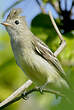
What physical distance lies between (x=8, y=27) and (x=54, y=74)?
88 cm

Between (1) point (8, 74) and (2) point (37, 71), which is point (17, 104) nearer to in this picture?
(1) point (8, 74)

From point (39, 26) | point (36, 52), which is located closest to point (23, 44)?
point (36, 52)

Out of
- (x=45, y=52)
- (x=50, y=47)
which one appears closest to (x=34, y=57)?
(x=45, y=52)

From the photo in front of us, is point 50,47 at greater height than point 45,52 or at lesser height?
greater

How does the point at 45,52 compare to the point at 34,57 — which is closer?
the point at 34,57

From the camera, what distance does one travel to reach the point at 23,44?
8.54 ft

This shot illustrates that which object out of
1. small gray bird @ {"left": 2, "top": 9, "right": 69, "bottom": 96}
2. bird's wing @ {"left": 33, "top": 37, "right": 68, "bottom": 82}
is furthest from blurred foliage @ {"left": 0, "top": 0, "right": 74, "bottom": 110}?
bird's wing @ {"left": 33, "top": 37, "right": 68, "bottom": 82}

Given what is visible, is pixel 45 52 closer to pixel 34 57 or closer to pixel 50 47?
pixel 34 57

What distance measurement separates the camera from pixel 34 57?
8.45 ft

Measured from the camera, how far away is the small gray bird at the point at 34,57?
248 cm

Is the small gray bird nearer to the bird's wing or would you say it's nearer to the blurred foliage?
the bird's wing

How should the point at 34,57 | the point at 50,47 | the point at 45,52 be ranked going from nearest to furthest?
the point at 50,47
the point at 34,57
the point at 45,52

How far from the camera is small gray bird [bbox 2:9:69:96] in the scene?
248 centimetres

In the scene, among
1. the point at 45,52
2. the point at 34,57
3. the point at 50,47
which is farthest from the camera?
the point at 45,52
